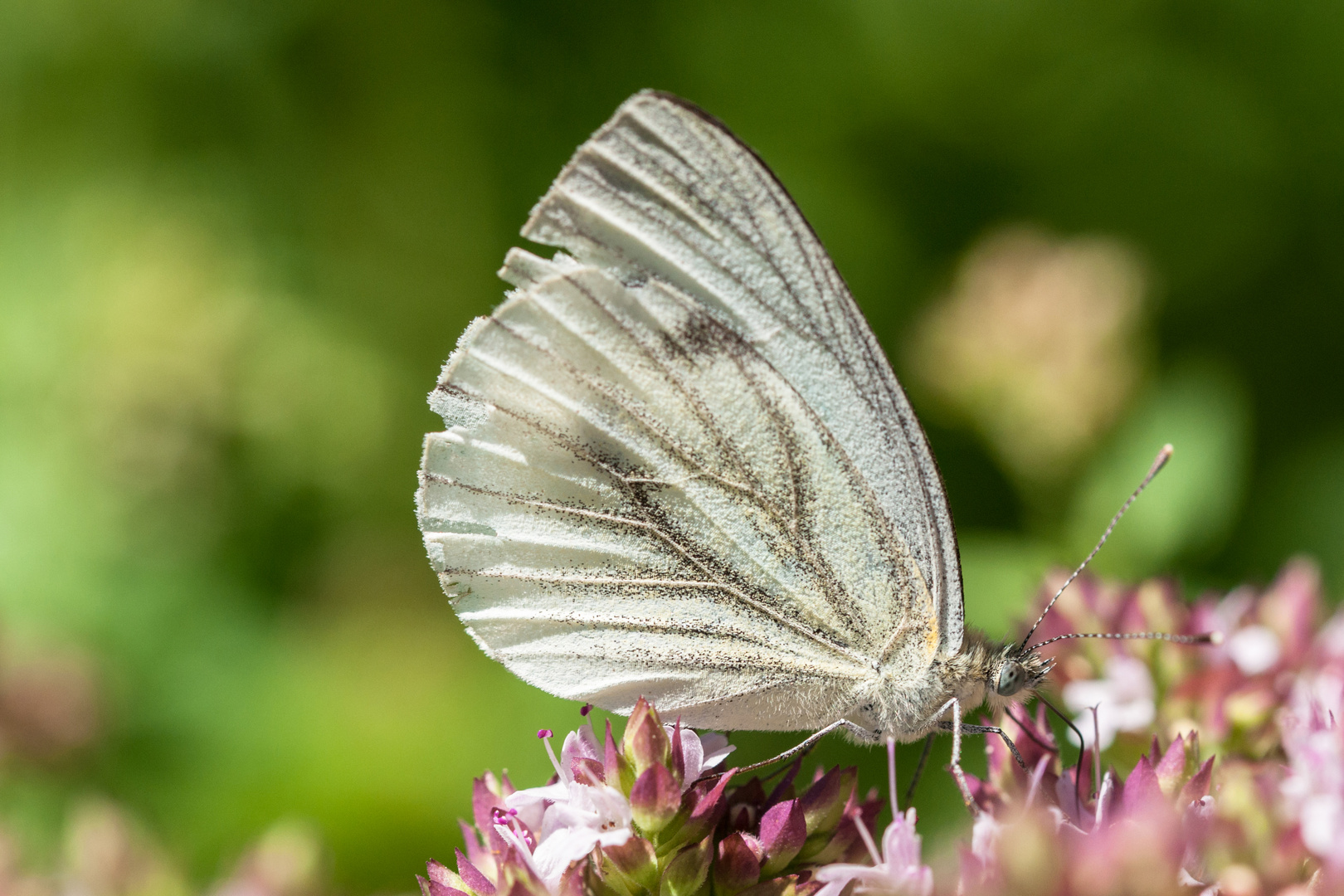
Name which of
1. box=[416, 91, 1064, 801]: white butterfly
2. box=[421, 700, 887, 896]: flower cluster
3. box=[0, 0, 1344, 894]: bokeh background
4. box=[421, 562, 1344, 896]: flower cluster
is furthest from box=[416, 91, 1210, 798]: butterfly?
box=[0, 0, 1344, 894]: bokeh background

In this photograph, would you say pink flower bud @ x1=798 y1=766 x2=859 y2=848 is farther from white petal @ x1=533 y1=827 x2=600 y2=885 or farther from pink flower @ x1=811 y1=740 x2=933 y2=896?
white petal @ x1=533 y1=827 x2=600 y2=885

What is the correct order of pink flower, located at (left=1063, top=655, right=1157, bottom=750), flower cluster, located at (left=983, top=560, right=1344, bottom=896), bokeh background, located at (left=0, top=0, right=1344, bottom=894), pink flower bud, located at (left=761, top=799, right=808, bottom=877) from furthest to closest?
bokeh background, located at (left=0, top=0, right=1344, bottom=894), pink flower, located at (left=1063, top=655, right=1157, bottom=750), pink flower bud, located at (left=761, top=799, right=808, bottom=877), flower cluster, located at (left=983, top=560, right=1344, bottom=896)

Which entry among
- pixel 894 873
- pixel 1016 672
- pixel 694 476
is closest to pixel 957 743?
pixel 1016 672

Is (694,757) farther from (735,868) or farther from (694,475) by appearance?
(694,475)

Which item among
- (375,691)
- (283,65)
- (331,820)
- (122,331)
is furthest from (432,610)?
(283,65)

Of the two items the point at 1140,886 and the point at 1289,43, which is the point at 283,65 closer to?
the point at 1289,43

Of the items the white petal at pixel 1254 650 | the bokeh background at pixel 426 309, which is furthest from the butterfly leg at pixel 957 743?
the bokeh background at pixel 426 309

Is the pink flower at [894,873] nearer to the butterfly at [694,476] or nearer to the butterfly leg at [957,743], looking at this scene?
the butterfly leg at [957,743]
